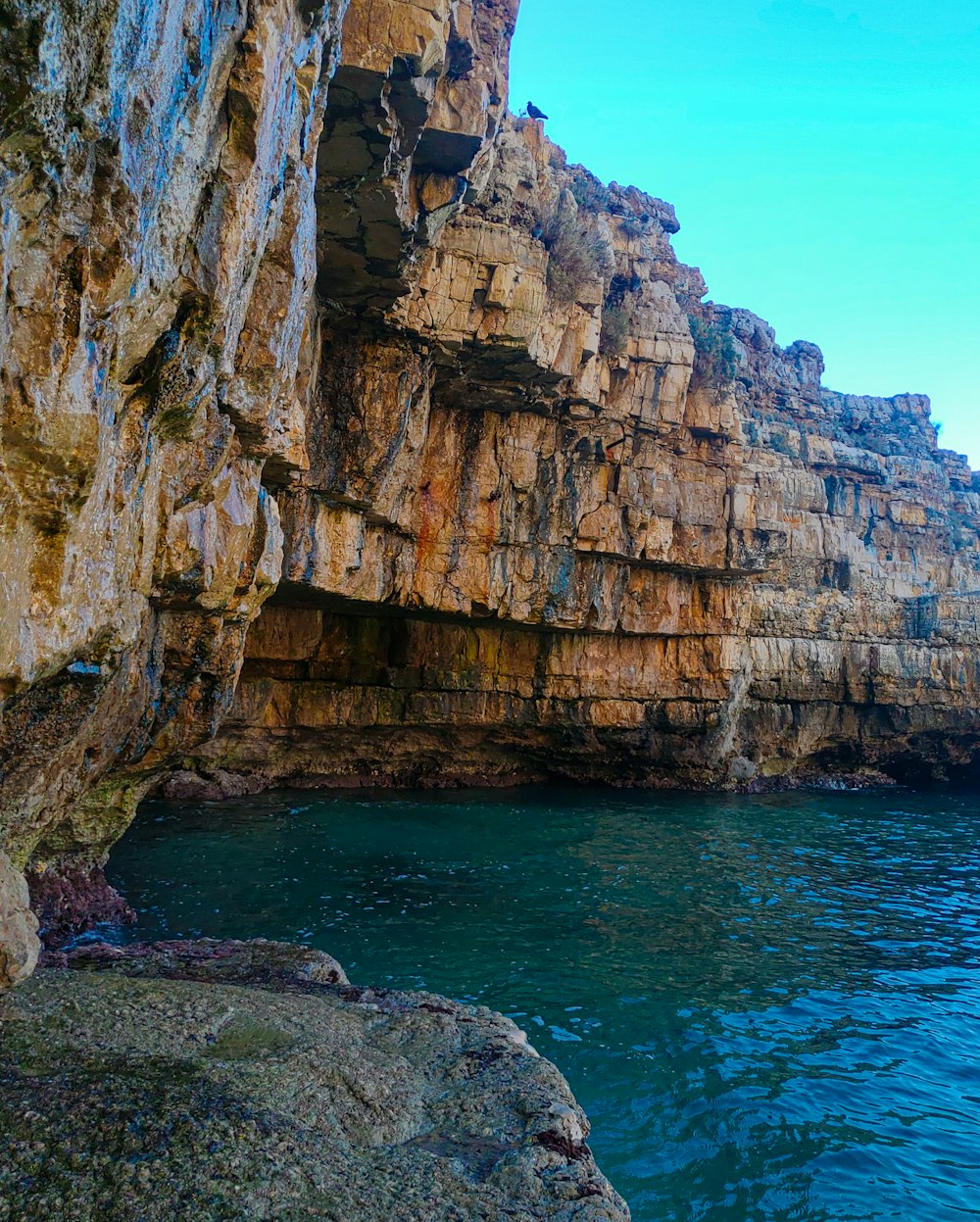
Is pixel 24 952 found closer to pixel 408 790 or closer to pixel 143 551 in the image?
pixel 143 551

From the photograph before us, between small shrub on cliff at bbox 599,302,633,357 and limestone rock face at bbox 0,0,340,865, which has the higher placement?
small shrub on cliff at bbox 599,302,633,357

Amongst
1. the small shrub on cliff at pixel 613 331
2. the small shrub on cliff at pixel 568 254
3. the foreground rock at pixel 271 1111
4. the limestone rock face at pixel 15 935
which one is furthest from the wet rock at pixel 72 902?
the small shrub on cliff at pixel 613 331

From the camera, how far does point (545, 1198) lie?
4945mm

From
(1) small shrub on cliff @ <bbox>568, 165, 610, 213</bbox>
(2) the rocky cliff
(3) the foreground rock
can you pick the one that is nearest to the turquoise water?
(3) the foreground rock

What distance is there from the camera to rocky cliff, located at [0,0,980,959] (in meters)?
4.86

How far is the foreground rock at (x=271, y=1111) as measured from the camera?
4461mm

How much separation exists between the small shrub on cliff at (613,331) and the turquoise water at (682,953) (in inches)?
547

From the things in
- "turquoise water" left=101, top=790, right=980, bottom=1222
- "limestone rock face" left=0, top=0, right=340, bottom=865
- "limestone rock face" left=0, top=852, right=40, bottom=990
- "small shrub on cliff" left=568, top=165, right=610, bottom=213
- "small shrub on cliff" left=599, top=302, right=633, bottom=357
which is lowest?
"turquoise water" left=101, top=790, right=980, bottom=1222

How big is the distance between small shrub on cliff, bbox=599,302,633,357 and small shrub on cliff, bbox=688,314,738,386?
129 inches

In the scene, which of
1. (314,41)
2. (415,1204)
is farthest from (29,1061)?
(314,41)

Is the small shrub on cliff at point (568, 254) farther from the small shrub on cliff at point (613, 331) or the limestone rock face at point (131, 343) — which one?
Result: the limestone rock face at point (131, 343)

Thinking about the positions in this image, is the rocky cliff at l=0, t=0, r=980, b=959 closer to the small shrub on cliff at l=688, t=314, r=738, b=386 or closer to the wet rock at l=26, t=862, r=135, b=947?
the small shrub on cliff at l=688, t=314, r=738, b=386

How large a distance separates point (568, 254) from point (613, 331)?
369 centimetres

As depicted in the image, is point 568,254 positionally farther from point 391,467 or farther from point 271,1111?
point 271,1111
